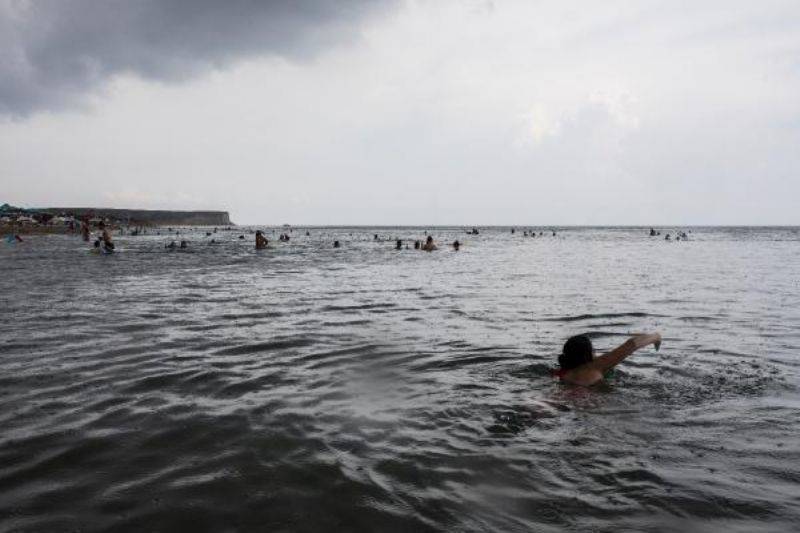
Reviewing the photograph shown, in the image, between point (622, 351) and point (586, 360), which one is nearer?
point (622, 351)

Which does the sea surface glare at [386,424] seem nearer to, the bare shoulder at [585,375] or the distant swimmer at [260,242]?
the bare shoulder at [585,375]

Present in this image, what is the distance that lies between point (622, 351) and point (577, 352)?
62 centimetres

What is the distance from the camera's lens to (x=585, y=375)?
7.84m

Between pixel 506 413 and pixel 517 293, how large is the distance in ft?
44.6

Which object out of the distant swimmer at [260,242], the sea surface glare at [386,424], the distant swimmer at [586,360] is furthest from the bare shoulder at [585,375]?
the distant swimmer at [260,242]

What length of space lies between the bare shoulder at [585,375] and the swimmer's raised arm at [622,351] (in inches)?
2.9

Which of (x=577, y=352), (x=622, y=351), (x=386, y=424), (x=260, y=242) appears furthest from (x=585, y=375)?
(x=260, y=242)

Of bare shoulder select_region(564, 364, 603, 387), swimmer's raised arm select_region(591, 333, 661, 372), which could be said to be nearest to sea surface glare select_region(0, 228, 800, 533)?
bare shoulder select_region(564, 364, 603, 387)

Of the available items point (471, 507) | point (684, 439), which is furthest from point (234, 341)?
point (684, 439)

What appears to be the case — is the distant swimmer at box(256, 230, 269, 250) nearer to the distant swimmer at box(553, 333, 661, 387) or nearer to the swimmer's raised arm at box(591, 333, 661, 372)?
the distant swimmer at box(553, 333, 661, 387)

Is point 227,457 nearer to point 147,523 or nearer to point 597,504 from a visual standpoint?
point 147,523

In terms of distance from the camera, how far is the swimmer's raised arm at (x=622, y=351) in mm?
7656

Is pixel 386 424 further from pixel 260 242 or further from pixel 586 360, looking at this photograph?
pixel 260 242

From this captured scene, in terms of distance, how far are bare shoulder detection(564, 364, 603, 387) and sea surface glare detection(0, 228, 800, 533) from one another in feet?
0.81
